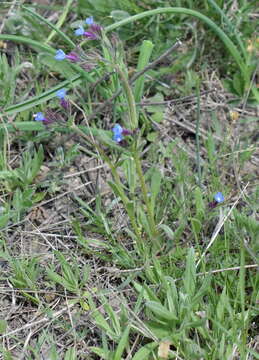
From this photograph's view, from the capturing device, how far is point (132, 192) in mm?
2559

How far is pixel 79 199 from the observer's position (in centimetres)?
257

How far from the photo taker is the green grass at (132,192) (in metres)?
2.13

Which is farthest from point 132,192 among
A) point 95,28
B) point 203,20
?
point 203,20

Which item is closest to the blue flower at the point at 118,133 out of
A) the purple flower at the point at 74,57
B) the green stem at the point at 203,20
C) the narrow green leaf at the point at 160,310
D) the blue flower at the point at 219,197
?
the purple flower at the point at 74,57

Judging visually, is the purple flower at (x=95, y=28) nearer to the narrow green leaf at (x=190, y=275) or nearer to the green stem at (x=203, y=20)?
the green stem at (x=203, y=20)

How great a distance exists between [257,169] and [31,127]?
1.07 meters

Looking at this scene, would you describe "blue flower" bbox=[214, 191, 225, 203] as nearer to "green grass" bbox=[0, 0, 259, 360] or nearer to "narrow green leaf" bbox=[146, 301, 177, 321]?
"green grass" bbox=[0, 0, 259, 360]

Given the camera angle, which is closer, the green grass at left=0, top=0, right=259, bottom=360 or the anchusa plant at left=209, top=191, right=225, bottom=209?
the green grass at left=0, top=0, right=259, bottom=360

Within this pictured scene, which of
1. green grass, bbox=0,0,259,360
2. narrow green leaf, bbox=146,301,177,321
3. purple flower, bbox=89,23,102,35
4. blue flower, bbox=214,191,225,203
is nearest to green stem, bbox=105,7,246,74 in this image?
green grass, bbox=0,0,259,360

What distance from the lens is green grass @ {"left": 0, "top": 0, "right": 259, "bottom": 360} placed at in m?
2.13

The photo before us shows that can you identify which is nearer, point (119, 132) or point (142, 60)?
point (119, 132)

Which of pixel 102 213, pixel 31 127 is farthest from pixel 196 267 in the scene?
pixel 31 127

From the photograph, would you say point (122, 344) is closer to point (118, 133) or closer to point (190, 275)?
point (190, 275)

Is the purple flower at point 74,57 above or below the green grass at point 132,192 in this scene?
above
